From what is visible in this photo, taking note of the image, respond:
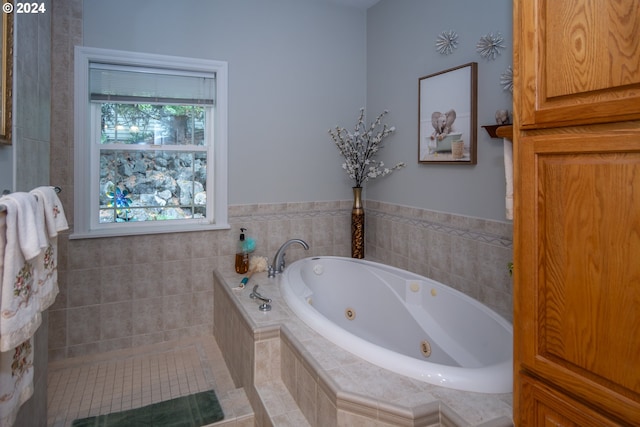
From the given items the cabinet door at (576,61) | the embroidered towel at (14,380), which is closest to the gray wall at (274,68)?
the embroidered towel at (14,380)

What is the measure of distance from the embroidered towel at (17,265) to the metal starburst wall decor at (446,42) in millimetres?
2418

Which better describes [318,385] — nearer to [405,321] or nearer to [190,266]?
[405,321]

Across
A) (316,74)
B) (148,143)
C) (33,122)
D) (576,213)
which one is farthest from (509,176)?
(148,143)

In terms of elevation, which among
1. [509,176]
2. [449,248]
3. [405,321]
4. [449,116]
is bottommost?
[405,321]

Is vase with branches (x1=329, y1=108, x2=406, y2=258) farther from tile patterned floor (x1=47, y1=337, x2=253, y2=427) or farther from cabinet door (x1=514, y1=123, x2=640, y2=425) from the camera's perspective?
cabinet door (x1=514, y1=123, x2=640, y2=425)

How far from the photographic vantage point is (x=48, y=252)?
4.79 ft

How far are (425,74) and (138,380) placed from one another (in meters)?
2.77

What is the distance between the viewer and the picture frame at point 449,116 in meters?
2.38

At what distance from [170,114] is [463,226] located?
7.28 feet

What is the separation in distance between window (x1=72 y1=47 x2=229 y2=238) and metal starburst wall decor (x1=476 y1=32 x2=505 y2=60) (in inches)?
70.0

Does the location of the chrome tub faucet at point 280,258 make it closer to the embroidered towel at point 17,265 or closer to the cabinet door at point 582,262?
the embroidered towel at point 17,265

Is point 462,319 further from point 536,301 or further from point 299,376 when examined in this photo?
point 536,301

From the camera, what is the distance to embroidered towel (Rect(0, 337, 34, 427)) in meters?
1.19

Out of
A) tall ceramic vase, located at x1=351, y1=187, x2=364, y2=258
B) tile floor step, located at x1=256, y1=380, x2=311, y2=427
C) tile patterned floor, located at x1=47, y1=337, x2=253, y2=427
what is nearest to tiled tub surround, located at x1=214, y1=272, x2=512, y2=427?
tile floor step, located at x1=256, y1=380, x2=311, y2=427
